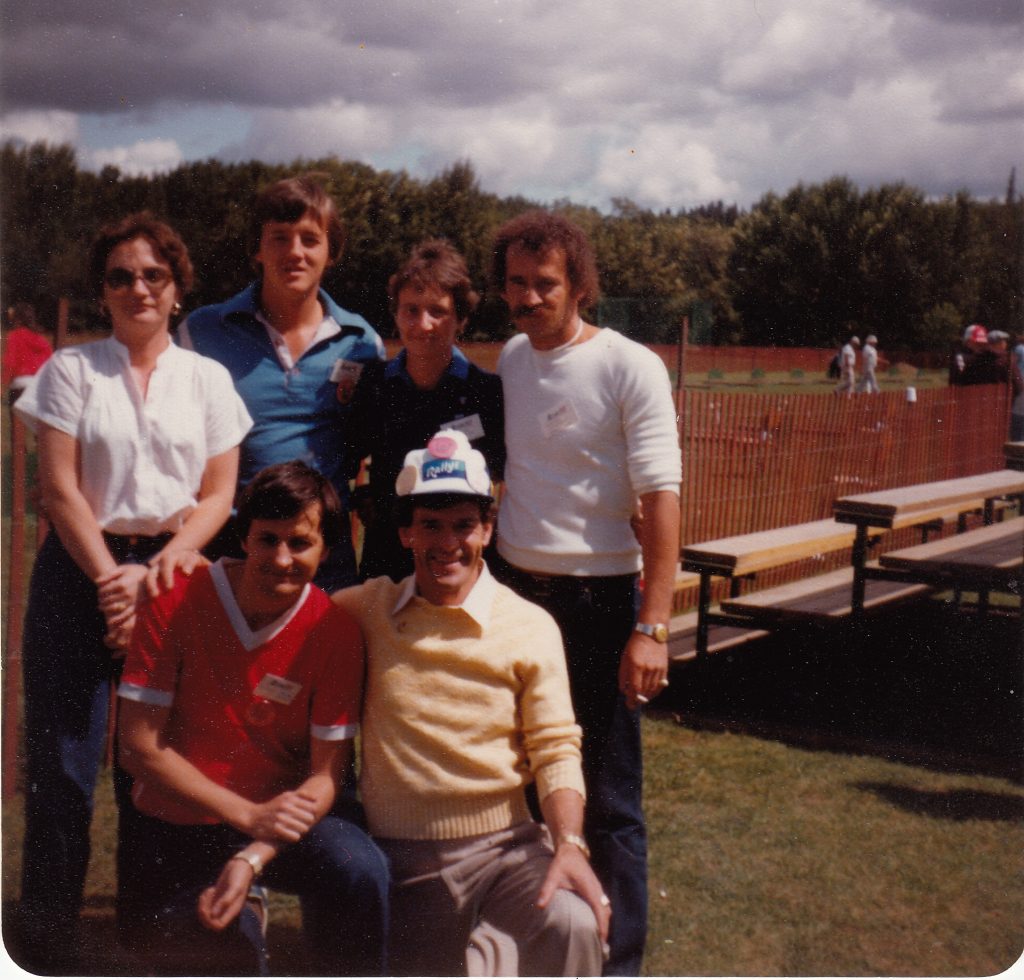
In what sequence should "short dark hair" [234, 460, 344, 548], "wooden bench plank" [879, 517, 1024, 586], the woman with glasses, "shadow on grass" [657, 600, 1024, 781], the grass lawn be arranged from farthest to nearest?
"wooden bench plank" [879, 517, 1024, 586] < "shadow on grass" [657, 600, 1024, 781] < the grass lawn < the woman with glasses < "short dark hair" [234, 460, 344, 548]

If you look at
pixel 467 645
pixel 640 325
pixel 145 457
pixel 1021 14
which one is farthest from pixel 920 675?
pixel 640 325

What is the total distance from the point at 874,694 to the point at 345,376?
14.1 ft

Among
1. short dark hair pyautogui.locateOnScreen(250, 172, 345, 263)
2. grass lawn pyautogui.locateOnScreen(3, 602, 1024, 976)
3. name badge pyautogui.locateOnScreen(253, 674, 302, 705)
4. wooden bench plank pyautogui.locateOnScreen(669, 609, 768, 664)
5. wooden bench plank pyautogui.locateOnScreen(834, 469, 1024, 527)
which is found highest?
short dark hair pyautogui.locateOnScreen(250, 172, 345, 263)

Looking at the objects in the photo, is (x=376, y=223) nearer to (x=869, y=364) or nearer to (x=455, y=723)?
(x=455, y=723)

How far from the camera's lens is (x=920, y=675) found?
6.55 metres

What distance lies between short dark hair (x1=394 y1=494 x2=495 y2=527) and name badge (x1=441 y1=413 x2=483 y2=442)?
31 centimetres

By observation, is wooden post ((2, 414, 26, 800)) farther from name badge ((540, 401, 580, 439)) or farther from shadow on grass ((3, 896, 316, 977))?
name badge ((540, 401, 580, 439))

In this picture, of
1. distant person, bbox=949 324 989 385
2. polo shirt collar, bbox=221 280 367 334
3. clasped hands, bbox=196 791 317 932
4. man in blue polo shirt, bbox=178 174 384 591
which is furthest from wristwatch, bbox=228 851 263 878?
distant person, bbox=949 324 989 385

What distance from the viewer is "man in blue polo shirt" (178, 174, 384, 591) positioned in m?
2.73

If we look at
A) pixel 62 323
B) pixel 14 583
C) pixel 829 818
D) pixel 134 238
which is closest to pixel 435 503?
pixel 134 238

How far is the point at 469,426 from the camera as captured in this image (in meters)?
2.80

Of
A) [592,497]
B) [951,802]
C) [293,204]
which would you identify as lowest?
[951,802]

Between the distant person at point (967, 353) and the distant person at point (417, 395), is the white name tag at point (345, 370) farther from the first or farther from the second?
the distant person at point (967, 353)

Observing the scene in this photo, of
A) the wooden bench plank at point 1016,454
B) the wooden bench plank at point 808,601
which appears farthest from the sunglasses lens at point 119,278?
the wooden bench plank at point 1016,454
